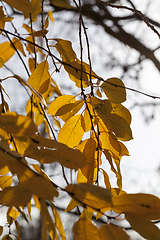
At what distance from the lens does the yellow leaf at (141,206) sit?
19cm

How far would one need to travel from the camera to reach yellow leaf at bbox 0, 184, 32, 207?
172mm

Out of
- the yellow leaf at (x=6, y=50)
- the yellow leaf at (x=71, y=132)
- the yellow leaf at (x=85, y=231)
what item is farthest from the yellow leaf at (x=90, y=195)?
the yellow leaf at (x=6, y=50)

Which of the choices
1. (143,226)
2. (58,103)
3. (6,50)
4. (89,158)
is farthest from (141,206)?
(6,50)

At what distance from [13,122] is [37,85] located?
224 millimetres

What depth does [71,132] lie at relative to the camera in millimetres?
352

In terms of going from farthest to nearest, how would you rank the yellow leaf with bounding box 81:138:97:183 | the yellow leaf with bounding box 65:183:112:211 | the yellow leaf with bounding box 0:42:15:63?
the yellow leaf with bounding box 0:42:15:63 < the yellow leaf with bounding box 81:138:97:183 < the yellow leaf with bounding box 65:183:112:211

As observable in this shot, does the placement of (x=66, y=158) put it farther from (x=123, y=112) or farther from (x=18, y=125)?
(x=123, y=112)

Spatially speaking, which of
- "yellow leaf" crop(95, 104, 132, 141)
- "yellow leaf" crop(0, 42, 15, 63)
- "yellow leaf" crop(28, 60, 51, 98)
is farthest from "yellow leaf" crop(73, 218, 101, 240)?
"yellow leaf" crop(0, 42, 15, 63)

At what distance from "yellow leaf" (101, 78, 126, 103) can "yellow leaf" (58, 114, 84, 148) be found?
0.07 m

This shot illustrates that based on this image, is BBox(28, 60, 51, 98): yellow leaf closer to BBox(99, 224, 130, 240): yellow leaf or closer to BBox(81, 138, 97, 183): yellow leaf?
BBox(81, 138, 97, 183): yellow leaf

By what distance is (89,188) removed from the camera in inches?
6.6

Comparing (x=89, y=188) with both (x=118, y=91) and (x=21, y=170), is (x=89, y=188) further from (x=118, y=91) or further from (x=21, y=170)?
(x=118, y=91)

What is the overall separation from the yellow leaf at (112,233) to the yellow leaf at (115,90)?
0.59 feet

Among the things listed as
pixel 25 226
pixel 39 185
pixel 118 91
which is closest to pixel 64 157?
pixel 39 185
